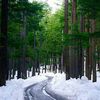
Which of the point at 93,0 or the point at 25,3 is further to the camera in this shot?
the point at 25,3

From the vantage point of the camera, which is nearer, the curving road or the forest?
the forest

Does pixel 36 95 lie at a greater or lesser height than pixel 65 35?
lesser

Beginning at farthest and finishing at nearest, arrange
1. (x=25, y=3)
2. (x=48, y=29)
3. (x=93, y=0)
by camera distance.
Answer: (x=48, y=29)
(x=25, y=3)
(x=93, y=0)

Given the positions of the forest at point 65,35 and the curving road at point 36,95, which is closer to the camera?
the forest at point 65,35

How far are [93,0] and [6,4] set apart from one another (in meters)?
5.18

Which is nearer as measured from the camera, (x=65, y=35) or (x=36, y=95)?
(x=65, y=35)

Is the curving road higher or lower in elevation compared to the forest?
lower

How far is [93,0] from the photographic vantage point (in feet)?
54.3

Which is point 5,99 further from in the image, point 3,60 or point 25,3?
point 25,3

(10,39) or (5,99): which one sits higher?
(10,39)

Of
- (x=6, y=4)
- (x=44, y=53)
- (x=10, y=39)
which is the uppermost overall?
(x=6, y=4)

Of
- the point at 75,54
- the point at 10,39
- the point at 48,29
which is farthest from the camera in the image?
the point at 48,29

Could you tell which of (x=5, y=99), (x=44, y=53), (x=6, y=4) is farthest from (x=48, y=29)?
(x=5, y=99)

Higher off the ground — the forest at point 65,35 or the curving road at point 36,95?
the forest at point 65,35
